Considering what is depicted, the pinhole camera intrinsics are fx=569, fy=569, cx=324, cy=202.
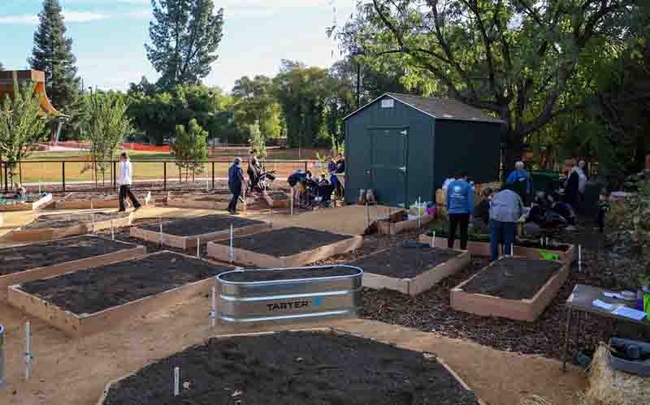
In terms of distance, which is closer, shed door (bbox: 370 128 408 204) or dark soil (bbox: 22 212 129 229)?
dark soil (bbox: 22 212 129 229)

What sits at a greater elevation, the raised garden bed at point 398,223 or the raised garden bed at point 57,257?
the raised garden bed at point 398,223

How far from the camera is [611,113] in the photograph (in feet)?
55.6

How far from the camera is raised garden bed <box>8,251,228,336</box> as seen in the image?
679cm

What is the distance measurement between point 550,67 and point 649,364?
35.1 feet

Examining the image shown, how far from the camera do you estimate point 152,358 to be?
5.95 metres

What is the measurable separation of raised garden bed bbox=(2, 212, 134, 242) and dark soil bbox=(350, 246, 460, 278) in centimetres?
678

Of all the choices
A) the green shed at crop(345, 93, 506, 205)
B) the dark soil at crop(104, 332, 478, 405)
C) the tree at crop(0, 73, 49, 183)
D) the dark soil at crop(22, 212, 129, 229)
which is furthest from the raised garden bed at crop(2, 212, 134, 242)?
the dark soil at crop(104, 332, 478, 405)

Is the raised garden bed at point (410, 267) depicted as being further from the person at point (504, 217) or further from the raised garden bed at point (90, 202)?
the raised garden bed at point (90, 202)

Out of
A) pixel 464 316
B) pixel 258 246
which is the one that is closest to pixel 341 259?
pixel 258 246

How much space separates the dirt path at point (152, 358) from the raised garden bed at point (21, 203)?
954 centimetres

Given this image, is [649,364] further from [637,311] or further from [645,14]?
[645,14]

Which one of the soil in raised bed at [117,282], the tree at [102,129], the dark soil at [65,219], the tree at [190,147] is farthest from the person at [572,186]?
the tree at [102,129]

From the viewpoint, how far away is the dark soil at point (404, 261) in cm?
886

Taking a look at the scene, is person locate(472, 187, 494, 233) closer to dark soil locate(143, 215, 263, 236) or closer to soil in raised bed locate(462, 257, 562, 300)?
soil in raised bed locate(462, 257, 562, 300)
